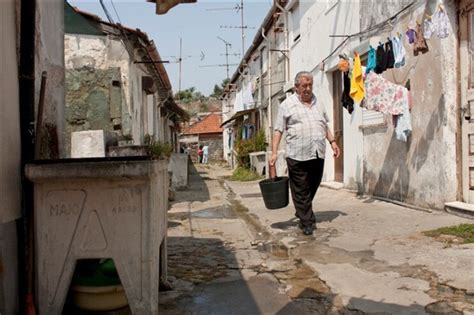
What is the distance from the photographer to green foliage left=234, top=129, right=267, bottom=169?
17.8 meters

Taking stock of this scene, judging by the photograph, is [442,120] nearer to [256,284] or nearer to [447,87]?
[447,87]

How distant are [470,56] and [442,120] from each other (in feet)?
2.72

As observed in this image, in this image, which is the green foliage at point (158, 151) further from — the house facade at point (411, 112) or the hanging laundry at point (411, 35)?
the hanging laundry at point (411, 35)

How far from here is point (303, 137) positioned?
5.11 meters

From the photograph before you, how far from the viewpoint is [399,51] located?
21.6ft

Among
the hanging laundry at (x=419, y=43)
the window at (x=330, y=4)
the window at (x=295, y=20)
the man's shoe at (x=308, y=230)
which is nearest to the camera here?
the man's shoe at (x=308, y=230)

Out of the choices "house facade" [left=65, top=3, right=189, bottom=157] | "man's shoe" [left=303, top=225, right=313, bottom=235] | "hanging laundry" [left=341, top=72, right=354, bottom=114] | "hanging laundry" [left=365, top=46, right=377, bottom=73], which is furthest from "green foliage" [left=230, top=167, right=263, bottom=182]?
"man's shoe" [left=303, top=225, right=313, bottom=235]

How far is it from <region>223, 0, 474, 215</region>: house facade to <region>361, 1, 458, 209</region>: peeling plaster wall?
1 centimetres

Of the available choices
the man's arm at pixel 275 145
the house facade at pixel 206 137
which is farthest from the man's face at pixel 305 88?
the house facade at pixel 206 137

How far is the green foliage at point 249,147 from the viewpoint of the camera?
17.8 meters

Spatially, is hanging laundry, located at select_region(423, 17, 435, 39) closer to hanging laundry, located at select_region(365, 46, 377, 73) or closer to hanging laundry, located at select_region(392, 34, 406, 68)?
hanging laundry, located at select_region(392, 34, 406, 68)

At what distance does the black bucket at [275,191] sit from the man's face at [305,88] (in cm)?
99

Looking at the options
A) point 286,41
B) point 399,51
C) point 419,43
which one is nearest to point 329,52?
point 399,51

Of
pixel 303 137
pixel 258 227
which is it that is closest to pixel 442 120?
pixel 303 137
